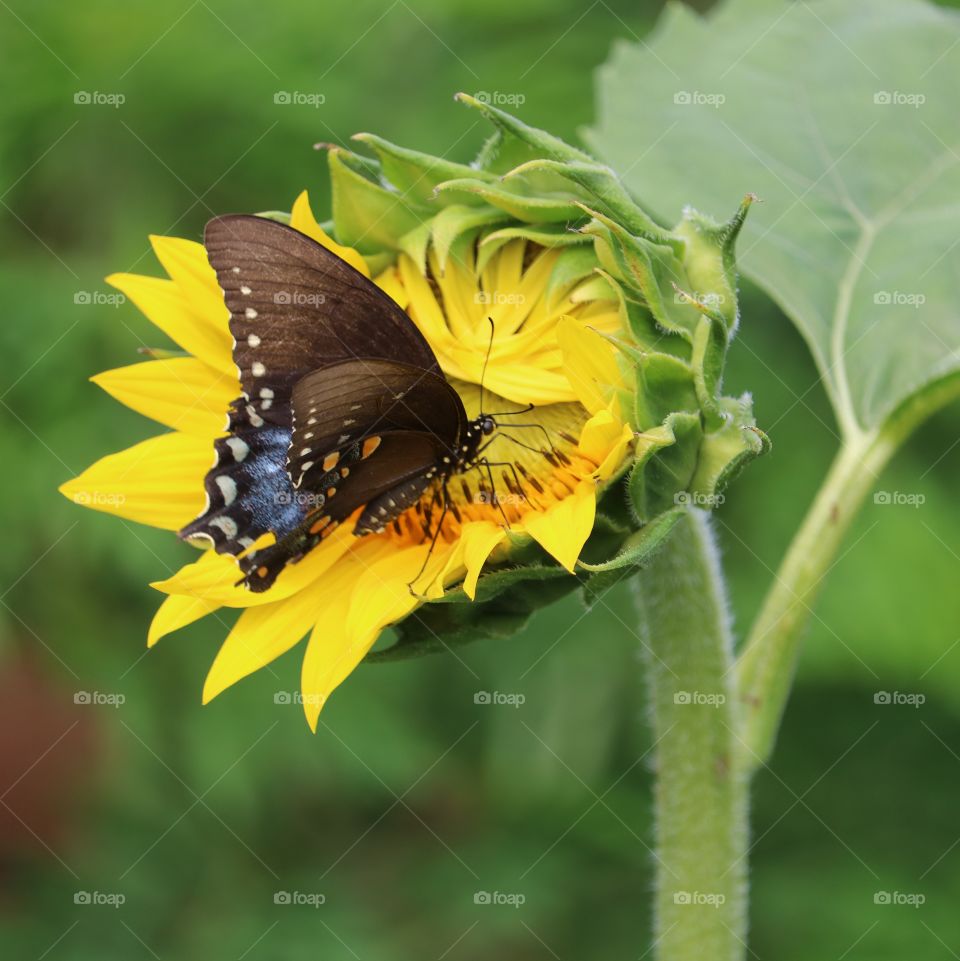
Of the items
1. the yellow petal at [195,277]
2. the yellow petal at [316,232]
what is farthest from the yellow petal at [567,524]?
the yellow petal at [195,277]

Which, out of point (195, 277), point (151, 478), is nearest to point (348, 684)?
point (151, 478)

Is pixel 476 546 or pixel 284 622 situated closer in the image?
pixel 476 546

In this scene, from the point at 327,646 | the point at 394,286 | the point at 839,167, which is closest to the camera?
the point at 327,646

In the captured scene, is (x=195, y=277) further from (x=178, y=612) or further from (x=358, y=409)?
(x=178, y=612)

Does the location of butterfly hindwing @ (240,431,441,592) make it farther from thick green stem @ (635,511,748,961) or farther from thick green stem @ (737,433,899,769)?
thick green stem @ (737,433,899,769)

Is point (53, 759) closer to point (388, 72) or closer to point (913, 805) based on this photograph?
point (388, 72)
